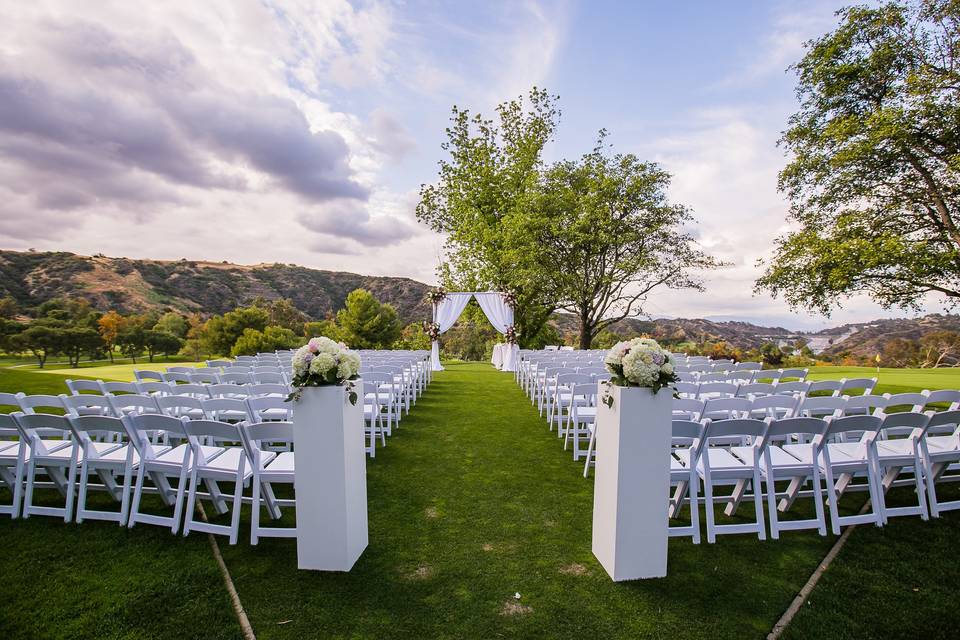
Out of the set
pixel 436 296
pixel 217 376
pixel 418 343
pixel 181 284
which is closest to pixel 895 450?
pixel 217 376

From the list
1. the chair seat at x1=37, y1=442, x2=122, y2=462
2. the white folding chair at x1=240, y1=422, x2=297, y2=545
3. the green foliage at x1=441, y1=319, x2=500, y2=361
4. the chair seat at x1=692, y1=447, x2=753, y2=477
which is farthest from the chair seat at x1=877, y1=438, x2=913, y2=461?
the green foliage at x1=441, y1=319, x2=500, y2=361

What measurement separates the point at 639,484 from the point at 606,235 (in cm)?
1504

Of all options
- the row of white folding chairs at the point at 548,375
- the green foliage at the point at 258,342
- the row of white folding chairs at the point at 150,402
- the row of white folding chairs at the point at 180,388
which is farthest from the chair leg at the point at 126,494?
the green foliage at the point at 258,342

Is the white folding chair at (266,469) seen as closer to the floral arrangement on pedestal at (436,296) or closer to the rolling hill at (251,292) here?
the floral arrangement on pedestal at (436,296)

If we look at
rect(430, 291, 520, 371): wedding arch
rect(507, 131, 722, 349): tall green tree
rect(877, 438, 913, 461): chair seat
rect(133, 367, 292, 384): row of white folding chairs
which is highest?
rect(507, 131, 722, 349): tall green tree

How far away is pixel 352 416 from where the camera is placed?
2.83 metres

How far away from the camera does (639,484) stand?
258 cm

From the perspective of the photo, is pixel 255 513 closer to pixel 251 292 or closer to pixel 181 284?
pixel 181 284

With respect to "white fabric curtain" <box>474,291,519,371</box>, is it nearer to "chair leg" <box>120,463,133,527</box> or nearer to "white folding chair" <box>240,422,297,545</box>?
"white folding chair" <box>240,422,297,545</box>

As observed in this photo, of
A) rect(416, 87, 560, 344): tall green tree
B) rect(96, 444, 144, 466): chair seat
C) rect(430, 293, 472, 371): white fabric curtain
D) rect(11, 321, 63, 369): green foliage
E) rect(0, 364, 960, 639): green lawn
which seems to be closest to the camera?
rect(0, 364, 960, 639): green lawn

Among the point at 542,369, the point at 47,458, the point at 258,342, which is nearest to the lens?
the point at 47,458

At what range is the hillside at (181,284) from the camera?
34.2 meters

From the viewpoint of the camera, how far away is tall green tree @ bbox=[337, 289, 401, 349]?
2588 cm

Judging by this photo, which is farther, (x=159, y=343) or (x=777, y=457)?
(x=159, y=343)
